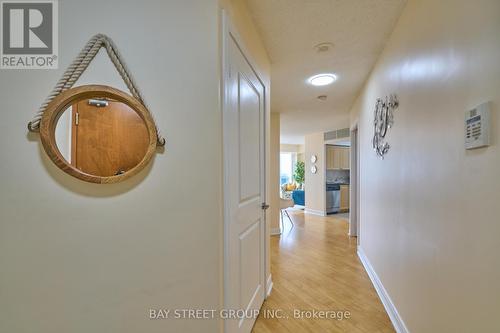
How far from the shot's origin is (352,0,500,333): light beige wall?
0.84 m

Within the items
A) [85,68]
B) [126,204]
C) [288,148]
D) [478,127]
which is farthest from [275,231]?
[288,148]

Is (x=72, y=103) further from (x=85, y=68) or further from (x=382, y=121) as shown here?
(x=382, y=121)

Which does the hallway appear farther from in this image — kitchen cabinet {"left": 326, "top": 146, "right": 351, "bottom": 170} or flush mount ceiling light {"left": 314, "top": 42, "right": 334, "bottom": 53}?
kitchen cabinet {"left": 326, "top": 146, "right": 351, "bottom": 170}

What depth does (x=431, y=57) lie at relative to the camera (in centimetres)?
124

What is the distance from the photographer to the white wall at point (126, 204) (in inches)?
44.1

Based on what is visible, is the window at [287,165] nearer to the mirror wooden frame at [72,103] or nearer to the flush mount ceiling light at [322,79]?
the flush mount ceiling light at [322,79]

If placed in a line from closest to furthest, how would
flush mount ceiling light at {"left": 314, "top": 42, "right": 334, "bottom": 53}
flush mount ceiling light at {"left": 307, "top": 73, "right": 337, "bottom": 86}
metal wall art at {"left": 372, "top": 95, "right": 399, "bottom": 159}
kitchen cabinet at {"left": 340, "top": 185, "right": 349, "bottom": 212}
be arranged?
metal wall art at {"left": 372, "top": 95, "right": 399, "bottom": 159} < flush mount ceiling light at {"left": 314, "top": 42, "right": 334, "bottom": 53} < flush mount ceiling light at {"left": 307, "top": 73, "right": 337, "bottom": 86} < kitchen cabinet at {"left": 340, "top": 185, "right": 349, "bottom": 212}

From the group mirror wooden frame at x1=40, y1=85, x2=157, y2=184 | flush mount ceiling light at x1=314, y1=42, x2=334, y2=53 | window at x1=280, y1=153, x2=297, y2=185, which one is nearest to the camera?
mirror wooden frame at x1=40, y1=85, x2=157, y2=184

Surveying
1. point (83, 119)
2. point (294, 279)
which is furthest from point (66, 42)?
point (294, 279)

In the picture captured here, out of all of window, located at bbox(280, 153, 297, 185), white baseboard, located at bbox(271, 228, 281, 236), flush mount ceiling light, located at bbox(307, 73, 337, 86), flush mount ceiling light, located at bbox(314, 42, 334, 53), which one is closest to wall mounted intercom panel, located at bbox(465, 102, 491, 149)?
flush mount ceiling light, located at bbox(314, 42, 334, 53)

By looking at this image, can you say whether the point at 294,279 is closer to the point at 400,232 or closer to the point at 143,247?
the point at 400,232

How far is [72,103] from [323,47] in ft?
6.60

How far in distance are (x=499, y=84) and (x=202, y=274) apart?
4.64 feet

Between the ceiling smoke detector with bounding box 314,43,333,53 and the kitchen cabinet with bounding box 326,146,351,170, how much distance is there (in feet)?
15.0
